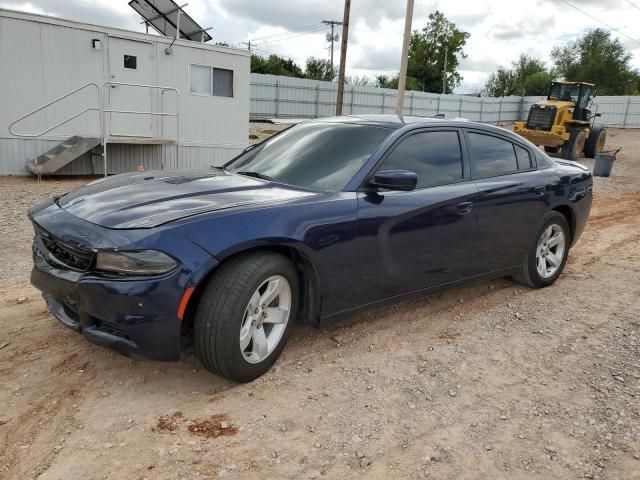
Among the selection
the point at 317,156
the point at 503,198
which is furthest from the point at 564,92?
the point at 317,156

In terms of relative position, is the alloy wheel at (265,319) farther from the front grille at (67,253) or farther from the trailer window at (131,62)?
the trailer window at (131,62)

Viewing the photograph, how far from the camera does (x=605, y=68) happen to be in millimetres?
56656

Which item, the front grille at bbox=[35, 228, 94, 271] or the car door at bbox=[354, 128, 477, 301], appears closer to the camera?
the front grille at bbox=[35, 228, 94, 271]

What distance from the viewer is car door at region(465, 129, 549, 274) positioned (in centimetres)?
430

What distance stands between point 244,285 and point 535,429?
68.7 inches

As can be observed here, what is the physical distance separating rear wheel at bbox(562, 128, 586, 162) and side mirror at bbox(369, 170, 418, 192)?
17098mm

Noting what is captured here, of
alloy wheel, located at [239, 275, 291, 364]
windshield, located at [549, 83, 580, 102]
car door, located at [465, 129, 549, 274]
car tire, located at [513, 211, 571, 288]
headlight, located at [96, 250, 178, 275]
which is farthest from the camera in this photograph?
windshield, located at [549, 83, 580, 102]

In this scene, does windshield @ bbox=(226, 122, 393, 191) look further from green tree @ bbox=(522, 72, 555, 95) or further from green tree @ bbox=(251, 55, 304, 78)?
green tree @ bbox=(522, 72, 555, 95)

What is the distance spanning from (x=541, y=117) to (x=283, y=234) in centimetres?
1805

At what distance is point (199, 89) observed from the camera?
13000 millimetres

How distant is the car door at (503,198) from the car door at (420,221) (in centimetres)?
15

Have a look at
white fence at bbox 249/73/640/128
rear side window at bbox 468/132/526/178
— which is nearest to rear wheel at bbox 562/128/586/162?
white fence at bbox 249/73/640/128

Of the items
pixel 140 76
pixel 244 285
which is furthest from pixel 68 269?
pixel 140 76

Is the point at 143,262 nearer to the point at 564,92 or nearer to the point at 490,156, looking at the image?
the point at 490,156
